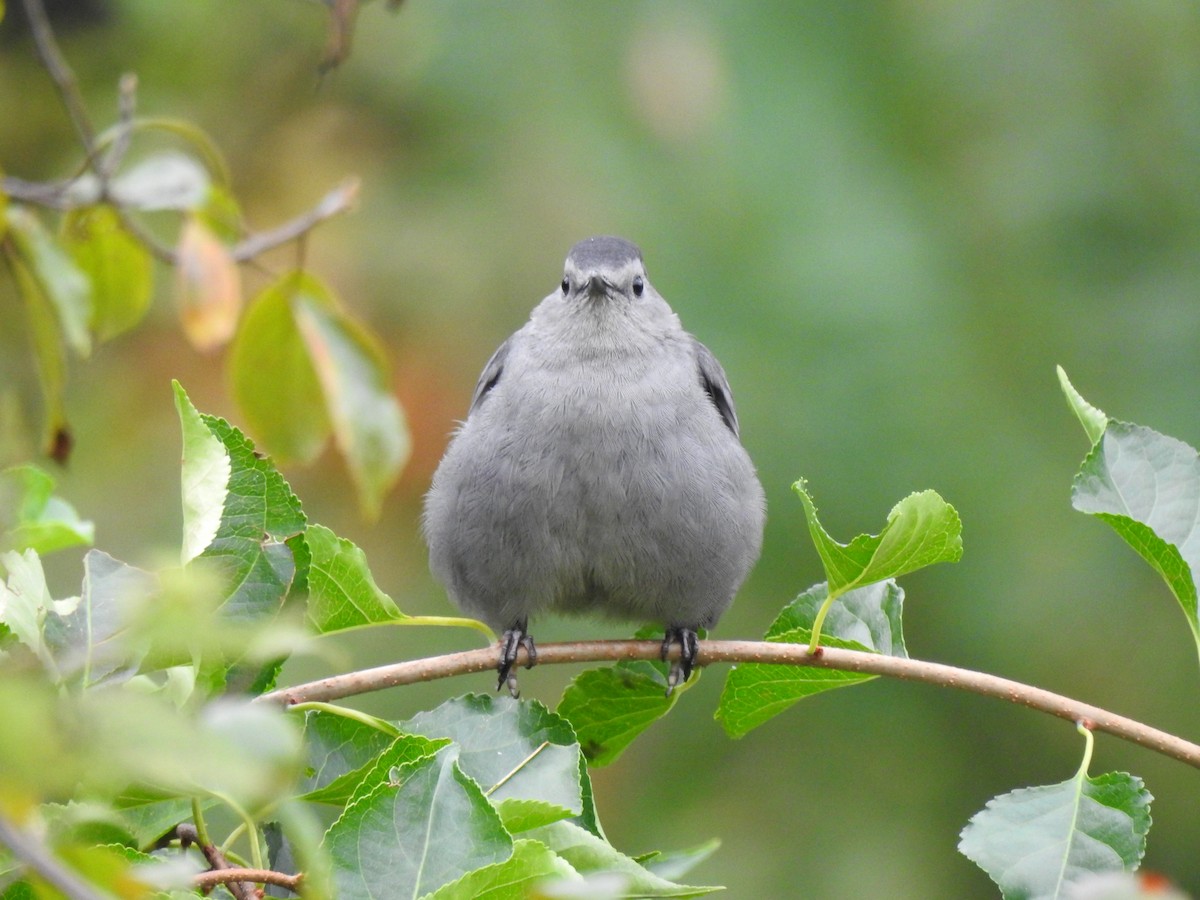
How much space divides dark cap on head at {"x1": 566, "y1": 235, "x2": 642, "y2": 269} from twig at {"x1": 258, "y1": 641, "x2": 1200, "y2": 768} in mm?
1930

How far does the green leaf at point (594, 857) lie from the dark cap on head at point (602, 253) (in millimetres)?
2416

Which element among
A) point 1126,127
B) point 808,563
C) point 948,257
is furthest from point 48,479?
point 1126,127

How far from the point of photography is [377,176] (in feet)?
21.2

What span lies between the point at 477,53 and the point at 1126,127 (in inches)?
125

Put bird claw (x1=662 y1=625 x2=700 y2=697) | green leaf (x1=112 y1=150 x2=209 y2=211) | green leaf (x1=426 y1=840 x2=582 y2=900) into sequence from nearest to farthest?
green leaf (x1=426 y1=840 x2=582 y2=900) → bird claw (x1=662 y1=625 x2=700 y2=697) → green leaf (x1=112 y1=150 x2=209 y2=211)

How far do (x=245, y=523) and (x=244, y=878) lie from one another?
1.84 ft

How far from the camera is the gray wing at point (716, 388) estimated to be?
4051 mm

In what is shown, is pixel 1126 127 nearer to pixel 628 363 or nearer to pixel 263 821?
pixel 628 363

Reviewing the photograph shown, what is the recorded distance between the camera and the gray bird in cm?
353

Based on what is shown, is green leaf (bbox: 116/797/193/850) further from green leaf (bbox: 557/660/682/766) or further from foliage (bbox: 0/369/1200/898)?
green leaf (bbox: 557/660/682/766)

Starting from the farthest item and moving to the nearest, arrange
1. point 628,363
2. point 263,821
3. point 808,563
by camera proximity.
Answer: point 808,563 < point 628,363 < point 263,821

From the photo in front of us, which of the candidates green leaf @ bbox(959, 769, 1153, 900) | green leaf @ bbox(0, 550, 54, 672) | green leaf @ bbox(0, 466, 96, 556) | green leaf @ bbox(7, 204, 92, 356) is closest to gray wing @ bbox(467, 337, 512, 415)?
green leaf @ bbox(7, 204, 92, 356)

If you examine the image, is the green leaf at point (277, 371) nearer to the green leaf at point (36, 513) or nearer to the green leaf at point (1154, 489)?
the green leaf at point (36, 513)

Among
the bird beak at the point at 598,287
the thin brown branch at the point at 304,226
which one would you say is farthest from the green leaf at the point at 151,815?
the bird beak at the point at 598,287
